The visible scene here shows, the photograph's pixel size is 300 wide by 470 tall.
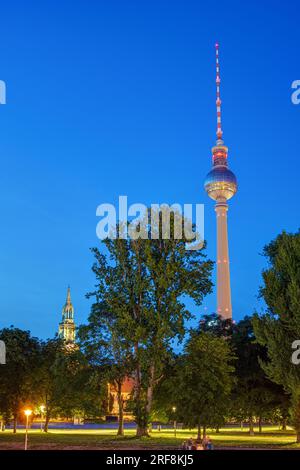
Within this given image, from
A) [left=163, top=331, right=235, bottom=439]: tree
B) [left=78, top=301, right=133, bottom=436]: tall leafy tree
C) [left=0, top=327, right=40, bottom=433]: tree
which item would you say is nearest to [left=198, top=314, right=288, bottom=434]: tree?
[left=163, top=331, right=235, bottom=439]: tree

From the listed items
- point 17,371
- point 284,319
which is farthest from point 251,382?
point 17,371

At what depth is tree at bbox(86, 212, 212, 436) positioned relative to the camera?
48.9 m

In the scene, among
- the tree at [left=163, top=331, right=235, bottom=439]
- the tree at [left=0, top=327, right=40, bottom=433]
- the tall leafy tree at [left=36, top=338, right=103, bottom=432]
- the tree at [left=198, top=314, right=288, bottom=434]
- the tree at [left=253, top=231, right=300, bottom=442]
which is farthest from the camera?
the tree at [left=0, top=327, right=40, bottom=433]

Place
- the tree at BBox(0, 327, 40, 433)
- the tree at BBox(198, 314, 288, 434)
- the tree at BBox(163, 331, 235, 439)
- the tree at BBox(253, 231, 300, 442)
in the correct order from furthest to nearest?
the tree at BBox(0, 327, 40, 433), the tree at BBox(198, 314, 288, 434), the tree at BBox(163, 331, 235, 439), the tree at BBox(253, 231, 300, 442)

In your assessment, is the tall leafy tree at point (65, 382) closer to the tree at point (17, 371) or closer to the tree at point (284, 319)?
the tree at point (17, 371)

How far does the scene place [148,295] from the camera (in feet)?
168

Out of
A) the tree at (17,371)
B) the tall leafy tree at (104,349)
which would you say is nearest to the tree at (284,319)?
the tall leafy tree at (104,349)

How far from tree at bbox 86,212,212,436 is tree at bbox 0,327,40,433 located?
1726 cm

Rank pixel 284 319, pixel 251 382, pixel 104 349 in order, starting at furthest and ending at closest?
pixel 251 382 < pixel 104 349 < pixel 284 319

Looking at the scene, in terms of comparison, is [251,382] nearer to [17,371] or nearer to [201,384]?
[201,384]

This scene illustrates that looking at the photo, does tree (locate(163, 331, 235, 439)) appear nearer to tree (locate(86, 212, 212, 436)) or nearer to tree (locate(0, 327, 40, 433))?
tree (locate(86, 212, 212, 436))

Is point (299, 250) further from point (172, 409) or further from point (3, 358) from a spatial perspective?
point (3, 358)

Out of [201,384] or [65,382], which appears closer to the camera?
[201,384]

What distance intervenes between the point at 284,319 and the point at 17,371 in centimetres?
3546
